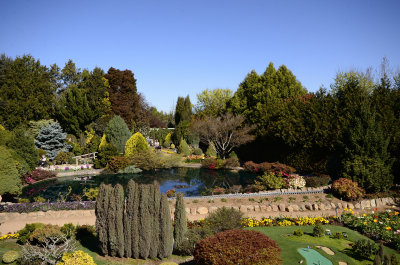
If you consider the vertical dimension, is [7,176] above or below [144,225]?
above

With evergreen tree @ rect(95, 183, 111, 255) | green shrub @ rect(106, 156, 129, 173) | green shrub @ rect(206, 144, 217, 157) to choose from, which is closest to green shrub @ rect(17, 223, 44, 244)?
evergreen tree @ rect(95, 183, 111, 255)

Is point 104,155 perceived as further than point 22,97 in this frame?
No

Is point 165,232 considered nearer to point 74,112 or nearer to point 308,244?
point 308,244

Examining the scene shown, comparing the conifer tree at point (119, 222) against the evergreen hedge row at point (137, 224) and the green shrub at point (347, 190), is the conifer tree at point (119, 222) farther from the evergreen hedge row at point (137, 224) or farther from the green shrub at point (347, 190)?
the green shrub at point (347, 190)

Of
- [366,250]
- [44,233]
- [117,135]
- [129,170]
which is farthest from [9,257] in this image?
[117,135]

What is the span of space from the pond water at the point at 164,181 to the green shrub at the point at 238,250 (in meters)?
11.0

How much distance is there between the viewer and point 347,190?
15336 millimetres

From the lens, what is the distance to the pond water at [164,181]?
19734 mm

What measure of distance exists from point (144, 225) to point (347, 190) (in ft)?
37.2

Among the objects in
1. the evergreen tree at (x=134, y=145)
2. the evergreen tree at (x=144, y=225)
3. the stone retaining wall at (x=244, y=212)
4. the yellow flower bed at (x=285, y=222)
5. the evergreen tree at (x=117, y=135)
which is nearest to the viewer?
the evergreen tree at (x=144, y=225)

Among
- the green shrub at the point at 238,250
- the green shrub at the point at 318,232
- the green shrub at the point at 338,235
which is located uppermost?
the green shrub at the point at 238,250

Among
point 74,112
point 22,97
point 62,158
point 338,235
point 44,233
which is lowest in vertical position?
point 338,235

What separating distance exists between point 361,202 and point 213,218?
29.2ft

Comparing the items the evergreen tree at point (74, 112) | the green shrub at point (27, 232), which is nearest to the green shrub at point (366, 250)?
the green shrub at point (27, 232)
